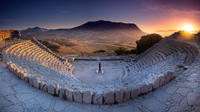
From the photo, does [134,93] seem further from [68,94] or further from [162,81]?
[68,94]

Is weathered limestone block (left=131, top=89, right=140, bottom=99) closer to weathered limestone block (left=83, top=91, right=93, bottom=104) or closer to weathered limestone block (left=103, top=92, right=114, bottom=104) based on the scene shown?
weathered limestone block (left=103, top=92, right=114, bottom=104)

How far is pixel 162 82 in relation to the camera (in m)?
5.39

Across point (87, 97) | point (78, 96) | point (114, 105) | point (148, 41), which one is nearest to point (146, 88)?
point (114, 105)

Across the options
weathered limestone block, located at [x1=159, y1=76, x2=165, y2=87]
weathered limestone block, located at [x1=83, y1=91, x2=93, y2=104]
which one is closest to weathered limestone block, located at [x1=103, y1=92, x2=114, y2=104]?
weathered limestone block, located at [x1=83, y1=91, x2=93, y2=104]

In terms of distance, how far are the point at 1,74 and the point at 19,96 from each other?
312 centimetres

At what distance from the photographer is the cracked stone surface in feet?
12.7

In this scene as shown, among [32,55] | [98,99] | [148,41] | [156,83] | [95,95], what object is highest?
[148,41]

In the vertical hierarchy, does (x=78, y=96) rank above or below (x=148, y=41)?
below

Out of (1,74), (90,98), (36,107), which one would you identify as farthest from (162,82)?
(1,74)

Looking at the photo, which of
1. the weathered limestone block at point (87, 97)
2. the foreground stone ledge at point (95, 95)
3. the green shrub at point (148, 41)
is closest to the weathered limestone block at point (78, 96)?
the foreground stone ledge at point (95, 95)

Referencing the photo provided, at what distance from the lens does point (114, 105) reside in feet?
14.1

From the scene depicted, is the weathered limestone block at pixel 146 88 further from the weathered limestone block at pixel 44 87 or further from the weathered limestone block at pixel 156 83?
the weathered limestone block at pixel 44 87

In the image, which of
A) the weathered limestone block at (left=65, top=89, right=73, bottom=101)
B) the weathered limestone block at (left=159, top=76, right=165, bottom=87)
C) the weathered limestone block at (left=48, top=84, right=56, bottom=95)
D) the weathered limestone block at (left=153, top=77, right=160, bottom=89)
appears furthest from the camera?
the weathered limestone block at (left=159, top=76, right=165, bottom=87)

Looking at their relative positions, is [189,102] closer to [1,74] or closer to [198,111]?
[198,111]
